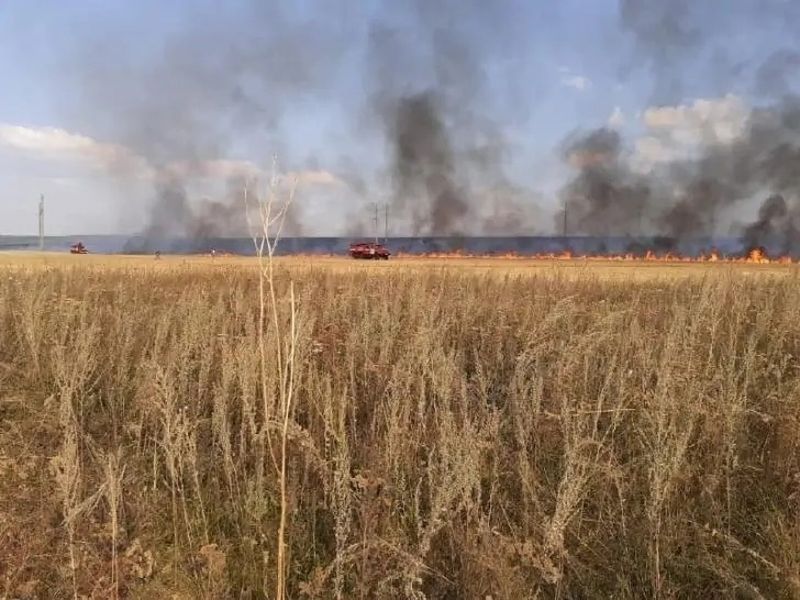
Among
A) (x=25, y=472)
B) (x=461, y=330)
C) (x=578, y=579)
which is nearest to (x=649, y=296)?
(x=461, y=330)

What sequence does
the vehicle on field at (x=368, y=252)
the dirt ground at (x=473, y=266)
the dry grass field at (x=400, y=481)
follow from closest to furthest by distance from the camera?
1. the dry grass field at (x=400, y=481)
2. the dirt ground at (x=473, y=266)
3. the vehicle on field at (x=368, y=252)

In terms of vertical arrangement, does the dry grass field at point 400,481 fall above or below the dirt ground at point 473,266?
below

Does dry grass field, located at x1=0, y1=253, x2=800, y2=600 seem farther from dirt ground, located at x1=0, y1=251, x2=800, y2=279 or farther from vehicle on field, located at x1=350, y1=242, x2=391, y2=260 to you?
vehicle on field, located at x1=350, y1=242, x2=391, y2=260

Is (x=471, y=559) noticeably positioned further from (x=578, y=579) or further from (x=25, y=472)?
(x=25, y=472)

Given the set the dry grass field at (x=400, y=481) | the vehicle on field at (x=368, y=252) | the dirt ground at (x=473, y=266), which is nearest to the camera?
the dry grass field at (x=400, y=481)

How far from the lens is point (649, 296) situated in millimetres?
10672

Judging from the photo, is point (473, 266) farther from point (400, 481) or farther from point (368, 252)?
point (368, 252)

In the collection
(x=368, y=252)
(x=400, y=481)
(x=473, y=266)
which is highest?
(x=368, y=252)

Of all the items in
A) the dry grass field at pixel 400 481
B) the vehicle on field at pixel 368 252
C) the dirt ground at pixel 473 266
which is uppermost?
the vehicle on field at pixel 368 252

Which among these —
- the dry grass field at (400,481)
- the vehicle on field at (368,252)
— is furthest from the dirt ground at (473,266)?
the vehicle on field at (368,252)

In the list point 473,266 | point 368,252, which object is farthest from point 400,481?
point 368,252

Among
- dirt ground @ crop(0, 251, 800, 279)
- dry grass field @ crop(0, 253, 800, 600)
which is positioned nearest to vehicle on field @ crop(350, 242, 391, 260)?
dirt ground @ crop(0, 251, 800, 279)

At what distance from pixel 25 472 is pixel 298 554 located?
69.8 inches

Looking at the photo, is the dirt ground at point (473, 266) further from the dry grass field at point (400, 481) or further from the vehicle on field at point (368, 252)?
the vehicle on field at point (368, 252)
